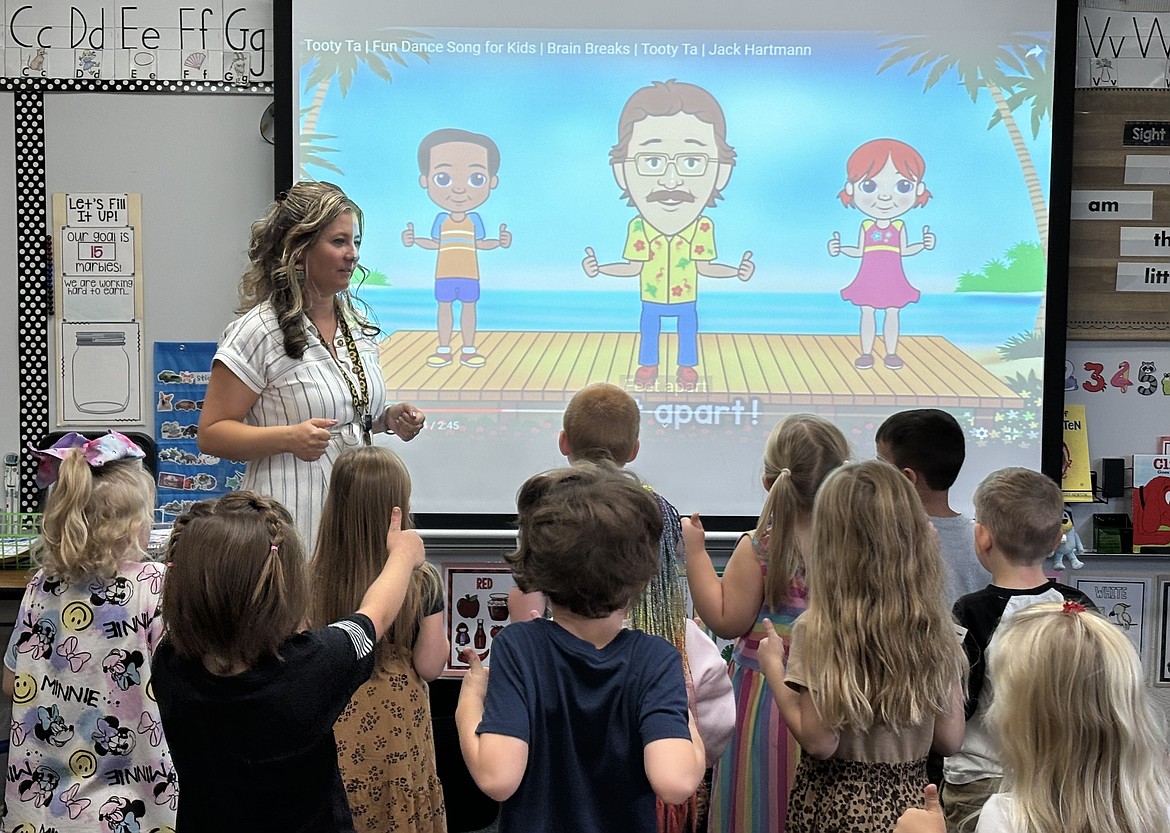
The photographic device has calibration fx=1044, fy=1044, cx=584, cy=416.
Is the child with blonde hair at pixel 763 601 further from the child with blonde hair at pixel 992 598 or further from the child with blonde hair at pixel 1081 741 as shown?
the child with blonde hair at pixel 1081 741

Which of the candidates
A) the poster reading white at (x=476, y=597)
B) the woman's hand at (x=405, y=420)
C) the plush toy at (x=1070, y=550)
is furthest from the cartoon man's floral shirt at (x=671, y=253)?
the plush toy at (x=1070, y=550)

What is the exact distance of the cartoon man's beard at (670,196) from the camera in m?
3.36

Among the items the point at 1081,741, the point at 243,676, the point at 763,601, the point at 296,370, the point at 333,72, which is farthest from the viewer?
the point at 333,72

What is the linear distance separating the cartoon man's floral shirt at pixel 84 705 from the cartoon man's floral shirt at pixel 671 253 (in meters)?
1.94

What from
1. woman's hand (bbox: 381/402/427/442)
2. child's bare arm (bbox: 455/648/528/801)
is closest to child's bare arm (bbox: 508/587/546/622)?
child's bare arm (bbox: 455/648/528/801)

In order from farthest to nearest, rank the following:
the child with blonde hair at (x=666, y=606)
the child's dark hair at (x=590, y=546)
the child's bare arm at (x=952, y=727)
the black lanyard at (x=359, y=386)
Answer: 1. the black lanyard at (x=359, y=386)
2. the child with blonde hair at (x=666, y=606)
3. the child's bare arm at (x=952, y=727)
4. the child's dark hair at (x=590, y=546)

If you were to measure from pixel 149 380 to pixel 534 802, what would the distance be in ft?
8.50

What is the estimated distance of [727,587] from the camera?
2006mm

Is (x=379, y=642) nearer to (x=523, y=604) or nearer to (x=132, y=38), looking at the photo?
(x=523, y=604)

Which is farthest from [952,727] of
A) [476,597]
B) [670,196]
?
[670,196]

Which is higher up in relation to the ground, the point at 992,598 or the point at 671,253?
the point at 671,253

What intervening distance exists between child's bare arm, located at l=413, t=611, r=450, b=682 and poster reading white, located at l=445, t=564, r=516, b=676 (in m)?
1.49

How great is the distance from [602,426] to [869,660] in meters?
0.73

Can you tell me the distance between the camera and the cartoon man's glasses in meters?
3.34
